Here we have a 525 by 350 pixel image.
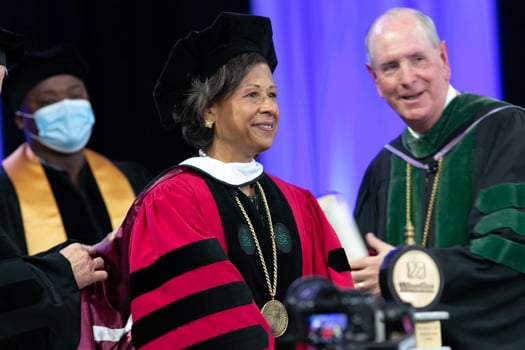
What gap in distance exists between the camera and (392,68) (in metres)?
4.96

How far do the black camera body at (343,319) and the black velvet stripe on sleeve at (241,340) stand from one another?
50.5 inches

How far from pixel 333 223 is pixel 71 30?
3.70m

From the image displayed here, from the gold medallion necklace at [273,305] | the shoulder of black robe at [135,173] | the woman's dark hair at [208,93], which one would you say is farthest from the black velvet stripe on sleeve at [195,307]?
the shoulder of black robe at [135,173]

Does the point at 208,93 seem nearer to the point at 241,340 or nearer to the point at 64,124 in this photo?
the point at 241,340

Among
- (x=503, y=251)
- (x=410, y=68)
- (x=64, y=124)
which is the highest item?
(x=410, y=68)

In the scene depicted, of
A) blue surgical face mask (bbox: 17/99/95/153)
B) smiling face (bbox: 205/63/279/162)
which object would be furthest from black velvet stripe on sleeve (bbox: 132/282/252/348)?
blue surgical face mask (bbox: 17/99/95/153)

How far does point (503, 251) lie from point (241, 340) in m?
1.56

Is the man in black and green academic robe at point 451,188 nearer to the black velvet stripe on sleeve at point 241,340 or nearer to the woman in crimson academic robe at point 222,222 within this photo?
the woman in crimson academic robe at point 222,222

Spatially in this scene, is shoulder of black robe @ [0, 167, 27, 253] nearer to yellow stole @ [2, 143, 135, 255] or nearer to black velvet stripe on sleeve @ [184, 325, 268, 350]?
yellow stole @ [2, 143, 135, 255]

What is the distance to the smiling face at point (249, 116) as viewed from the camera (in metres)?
3.93

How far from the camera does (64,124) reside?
641cm

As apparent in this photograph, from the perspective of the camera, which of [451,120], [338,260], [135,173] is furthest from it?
[135,173]

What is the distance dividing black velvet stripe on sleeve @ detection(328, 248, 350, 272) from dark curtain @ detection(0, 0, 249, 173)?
3.38 meters

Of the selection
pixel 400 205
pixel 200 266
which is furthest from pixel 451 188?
pixel 200 266
